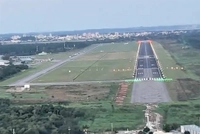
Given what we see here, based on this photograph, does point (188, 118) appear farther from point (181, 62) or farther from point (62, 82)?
point (181, 62)

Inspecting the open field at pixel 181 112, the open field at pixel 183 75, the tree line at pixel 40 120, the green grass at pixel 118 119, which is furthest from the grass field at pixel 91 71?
the tree line at pixel 40 120

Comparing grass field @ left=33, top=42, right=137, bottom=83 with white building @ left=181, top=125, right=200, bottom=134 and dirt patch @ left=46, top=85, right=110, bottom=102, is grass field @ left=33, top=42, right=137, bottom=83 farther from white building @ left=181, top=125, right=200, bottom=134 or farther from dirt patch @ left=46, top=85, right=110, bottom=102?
white building @ left=181, top=125, right=200, bottom=134

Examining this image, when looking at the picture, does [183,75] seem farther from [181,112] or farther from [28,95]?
[181,112]

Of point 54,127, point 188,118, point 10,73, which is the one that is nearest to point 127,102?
point 188,118

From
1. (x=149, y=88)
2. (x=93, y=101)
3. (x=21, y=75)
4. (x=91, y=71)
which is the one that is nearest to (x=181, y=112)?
(x=93, y=101)

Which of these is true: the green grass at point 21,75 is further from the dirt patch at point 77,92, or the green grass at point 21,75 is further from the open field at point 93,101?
the dirt patch at point 77,92

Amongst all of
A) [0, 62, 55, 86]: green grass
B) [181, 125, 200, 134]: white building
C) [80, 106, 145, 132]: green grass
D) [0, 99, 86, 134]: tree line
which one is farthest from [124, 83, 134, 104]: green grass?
[0, 62, 55, 86]: green grass
